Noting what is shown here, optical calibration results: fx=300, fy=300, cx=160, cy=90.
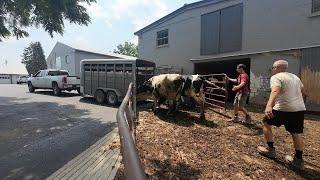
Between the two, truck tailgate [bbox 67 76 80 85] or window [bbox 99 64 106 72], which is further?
truck tailgate [bbox 67 76 80 85]

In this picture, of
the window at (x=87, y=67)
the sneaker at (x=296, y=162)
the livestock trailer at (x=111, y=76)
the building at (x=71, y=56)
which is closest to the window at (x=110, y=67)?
the livestock trailer at (x=111, y=76)

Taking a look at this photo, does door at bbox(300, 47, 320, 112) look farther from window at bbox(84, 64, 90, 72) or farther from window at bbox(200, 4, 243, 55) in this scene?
window at bbox(84, 64, 90, 72)

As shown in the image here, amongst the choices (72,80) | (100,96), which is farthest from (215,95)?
(72,80)

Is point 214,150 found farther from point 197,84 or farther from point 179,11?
point 179,11

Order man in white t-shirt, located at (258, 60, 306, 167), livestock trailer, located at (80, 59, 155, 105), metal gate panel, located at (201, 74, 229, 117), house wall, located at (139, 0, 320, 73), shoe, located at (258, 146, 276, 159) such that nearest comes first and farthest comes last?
man in white t-shirt, located at (258, 60, 306, 167), shoe, located at (258, 146, 276, 159), metal gate panel, located at (201, 74, 229, 117), house wall, located at (139, 0, 320, 73), livestock trailer, located at (80, 59, 155, 105)

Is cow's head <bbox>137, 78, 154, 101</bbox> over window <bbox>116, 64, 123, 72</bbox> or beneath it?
beneath

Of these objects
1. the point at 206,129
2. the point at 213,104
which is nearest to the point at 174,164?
the point at 206,129

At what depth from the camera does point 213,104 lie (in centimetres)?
1363

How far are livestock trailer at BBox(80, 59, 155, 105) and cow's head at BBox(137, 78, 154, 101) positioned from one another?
46.7 inches

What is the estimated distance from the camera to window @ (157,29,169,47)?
845 inches

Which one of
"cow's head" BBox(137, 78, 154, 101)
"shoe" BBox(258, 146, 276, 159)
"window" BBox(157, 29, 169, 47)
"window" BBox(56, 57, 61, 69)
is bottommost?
"shoe" BBox(258, 146, 276, 159)

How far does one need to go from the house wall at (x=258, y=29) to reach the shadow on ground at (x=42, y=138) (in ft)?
29.2

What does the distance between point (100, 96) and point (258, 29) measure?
29.6ft

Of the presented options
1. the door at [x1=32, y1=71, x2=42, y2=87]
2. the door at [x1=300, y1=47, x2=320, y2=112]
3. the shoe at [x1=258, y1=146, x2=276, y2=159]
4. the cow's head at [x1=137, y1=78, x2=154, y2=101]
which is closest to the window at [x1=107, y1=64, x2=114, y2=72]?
the cow's head at [x1=137, y1=78, x2=154, y2=101]
